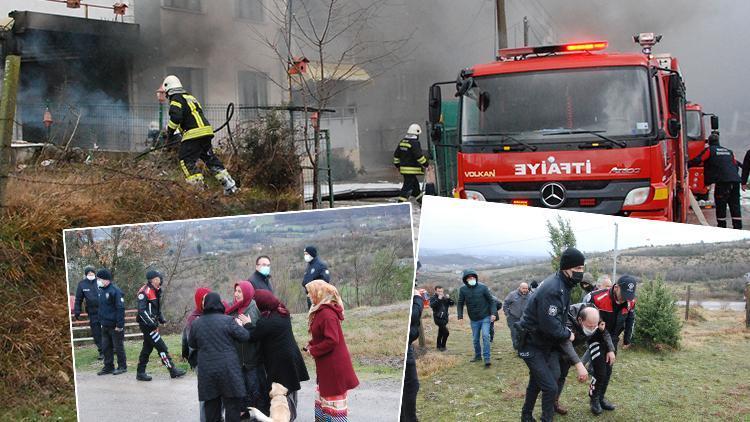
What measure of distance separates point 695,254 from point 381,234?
67.7 inches

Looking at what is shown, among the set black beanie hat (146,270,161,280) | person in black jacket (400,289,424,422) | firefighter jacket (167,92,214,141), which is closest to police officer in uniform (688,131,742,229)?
firefighter jacket (167,92,214,141)

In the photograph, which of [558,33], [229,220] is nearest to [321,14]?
[558,33]

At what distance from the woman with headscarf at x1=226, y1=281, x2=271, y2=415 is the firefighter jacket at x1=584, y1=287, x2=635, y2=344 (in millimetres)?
1951

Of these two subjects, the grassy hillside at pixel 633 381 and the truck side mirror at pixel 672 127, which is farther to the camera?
the truck side mirror at pixel 672 127

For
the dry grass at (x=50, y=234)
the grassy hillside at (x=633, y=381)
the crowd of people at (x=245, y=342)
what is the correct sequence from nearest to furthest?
1. the grassy hillside at (x=633, y=381)
2. the crowd of people at (x=245, y=342)
3. the dry grass at (x=50, y=234)

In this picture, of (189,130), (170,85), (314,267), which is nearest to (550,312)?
(314,267)

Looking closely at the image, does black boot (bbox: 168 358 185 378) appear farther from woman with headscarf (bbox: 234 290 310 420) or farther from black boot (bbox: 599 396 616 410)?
black boot (bbox: 599 396 616 410)

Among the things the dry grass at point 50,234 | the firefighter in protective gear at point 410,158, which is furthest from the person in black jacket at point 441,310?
the firefighter in protective gear at point 410,158

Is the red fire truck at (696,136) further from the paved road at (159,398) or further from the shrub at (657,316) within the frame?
the paved road at (159,398)

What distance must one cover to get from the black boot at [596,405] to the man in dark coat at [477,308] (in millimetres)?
576

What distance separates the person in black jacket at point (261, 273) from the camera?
15.5 feet

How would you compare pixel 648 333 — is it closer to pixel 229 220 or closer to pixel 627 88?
pixel 229 220

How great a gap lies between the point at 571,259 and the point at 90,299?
9.01 feet

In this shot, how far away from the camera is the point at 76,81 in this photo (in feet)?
66.3
